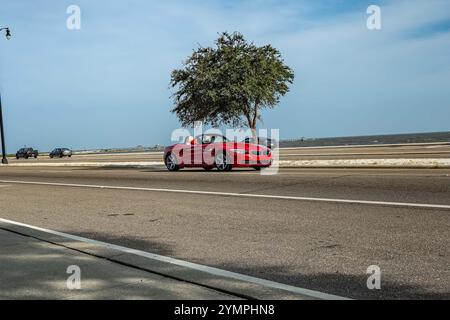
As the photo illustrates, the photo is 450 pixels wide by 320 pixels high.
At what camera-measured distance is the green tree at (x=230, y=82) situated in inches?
950

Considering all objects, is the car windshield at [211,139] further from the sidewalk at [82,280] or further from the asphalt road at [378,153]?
the sidewalk at [82,280]

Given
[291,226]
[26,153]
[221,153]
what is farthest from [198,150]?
[26,153]

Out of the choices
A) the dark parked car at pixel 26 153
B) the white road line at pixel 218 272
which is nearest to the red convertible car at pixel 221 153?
the white road line at pixel 218 272

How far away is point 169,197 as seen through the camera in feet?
39.1

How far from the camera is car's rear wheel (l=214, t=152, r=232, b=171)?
19.2 metres

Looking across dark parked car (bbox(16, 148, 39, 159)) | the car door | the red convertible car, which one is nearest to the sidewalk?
the red convertible car

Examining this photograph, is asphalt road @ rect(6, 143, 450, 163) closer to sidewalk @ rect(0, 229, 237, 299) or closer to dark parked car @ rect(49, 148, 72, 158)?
sidewalk @ rect(0, 229, 237, 299)

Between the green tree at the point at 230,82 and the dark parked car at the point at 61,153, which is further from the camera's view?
the dark parked car at the point at 61,153

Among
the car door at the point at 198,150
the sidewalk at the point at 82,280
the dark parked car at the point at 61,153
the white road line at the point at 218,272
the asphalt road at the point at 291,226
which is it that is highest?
the car door at the point at 198,150

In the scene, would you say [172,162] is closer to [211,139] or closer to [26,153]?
[211,139]

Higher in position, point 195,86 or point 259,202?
point 195,86
